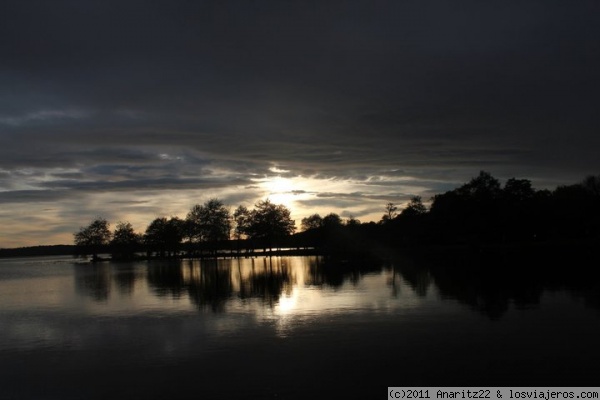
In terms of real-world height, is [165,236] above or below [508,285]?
above

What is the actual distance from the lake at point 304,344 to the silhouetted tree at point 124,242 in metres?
A: 136

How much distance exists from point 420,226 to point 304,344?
104 meters

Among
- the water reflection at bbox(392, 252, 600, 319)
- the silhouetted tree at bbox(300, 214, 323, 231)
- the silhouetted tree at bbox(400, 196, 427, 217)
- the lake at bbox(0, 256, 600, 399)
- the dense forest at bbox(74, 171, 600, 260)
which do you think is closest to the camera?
the lake at bbox(0, 256, 600, 399)

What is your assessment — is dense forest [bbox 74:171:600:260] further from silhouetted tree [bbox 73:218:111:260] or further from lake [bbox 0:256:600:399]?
lake [bbox 0:256:600:399]

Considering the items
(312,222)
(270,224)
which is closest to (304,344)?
(270,224)

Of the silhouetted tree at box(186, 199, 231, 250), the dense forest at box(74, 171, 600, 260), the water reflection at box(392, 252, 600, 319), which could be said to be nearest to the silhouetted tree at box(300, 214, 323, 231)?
the dense forest at box(74, 171, 600, 260)

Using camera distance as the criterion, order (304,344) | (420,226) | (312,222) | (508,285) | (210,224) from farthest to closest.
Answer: (312,222) < (210,224) < (420,226) < (508,285) < (304,344)

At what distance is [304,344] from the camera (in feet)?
58.4

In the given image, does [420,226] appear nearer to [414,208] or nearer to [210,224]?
[414,208]

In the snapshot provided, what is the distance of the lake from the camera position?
13.6 metres

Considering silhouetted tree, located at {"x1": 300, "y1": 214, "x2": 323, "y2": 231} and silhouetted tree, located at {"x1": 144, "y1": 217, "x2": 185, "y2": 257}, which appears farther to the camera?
silhouetted tree, located at {"x1": 300, "y1": 214, "x2": 323, "y2": 231}

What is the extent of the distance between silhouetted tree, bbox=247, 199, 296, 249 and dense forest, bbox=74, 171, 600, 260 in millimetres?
293

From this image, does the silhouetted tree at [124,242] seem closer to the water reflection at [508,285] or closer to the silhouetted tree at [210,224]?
the silhouetted tree at [210,224]

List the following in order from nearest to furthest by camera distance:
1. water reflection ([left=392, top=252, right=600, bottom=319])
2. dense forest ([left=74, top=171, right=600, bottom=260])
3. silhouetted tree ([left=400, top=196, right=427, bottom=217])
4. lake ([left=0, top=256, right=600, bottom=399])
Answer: lake ([left=0, top=256, right=600, bottom=399])
water reflection ([left=392, top=252, right=600, bottom=319])
dense forest ([left=74, top=171, right=600, bottom=260])
silhouetted tree ([left=400, top=196, right=427, bottom=217])
